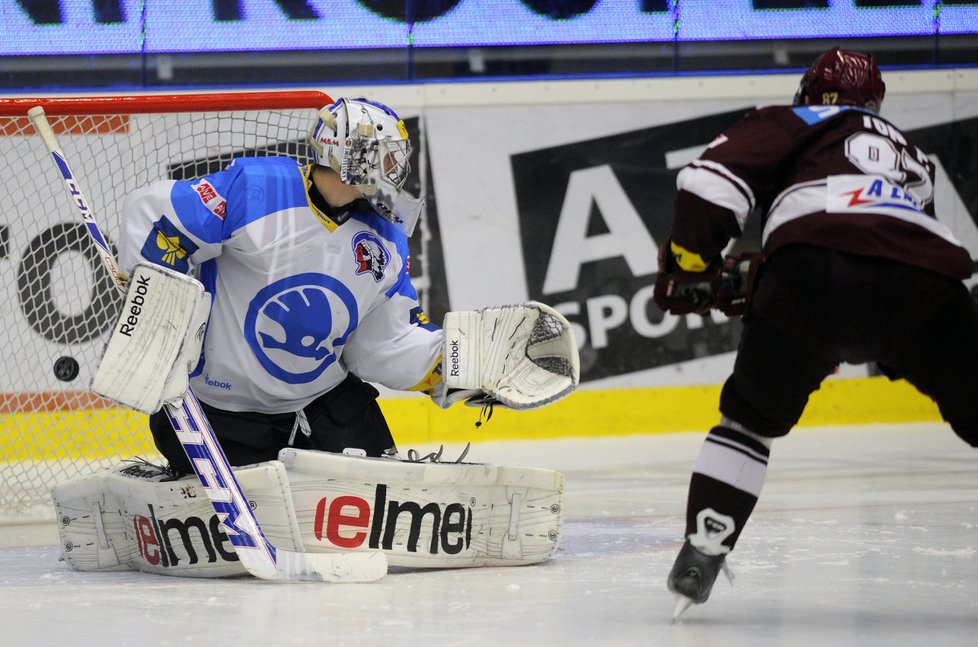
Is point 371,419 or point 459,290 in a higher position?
point 371,419

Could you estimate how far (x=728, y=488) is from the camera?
2098mm

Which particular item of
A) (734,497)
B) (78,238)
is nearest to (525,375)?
(734,497)

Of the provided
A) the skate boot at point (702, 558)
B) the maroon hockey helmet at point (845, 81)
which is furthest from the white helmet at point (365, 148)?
the skate boot at point (702, 558)

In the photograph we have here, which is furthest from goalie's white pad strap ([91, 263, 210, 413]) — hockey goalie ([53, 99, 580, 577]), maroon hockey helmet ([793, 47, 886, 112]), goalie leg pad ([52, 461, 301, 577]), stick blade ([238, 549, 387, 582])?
maroon hockey helmet ([793, 47, 886, 112])

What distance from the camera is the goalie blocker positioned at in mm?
2566

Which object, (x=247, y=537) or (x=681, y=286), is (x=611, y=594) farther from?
(x=247, y=537)

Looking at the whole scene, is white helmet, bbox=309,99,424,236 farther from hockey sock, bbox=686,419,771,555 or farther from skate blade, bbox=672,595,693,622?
skate blade, bbox=672,595,693,622

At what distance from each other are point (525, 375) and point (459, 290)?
2.50m

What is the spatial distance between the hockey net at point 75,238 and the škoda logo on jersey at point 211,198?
82cm

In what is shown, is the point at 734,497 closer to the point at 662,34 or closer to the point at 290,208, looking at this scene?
the point at 290,208

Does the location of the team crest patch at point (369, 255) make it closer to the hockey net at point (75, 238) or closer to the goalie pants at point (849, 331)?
the hockey net at point (75, 238)

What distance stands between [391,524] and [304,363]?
0.40 metres

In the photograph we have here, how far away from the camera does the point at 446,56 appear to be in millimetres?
5332

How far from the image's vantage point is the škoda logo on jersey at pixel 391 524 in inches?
102
